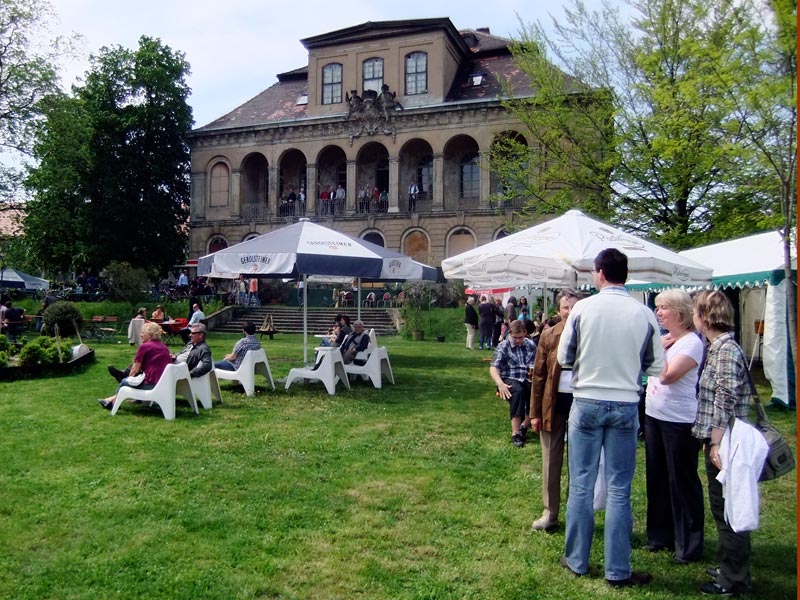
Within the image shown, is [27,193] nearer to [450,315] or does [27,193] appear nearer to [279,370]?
[450,315]

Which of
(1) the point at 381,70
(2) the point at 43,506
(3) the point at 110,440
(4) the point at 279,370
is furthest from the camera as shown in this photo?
(1) the point at 381,70

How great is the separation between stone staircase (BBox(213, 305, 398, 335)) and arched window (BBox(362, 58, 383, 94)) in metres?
14.1

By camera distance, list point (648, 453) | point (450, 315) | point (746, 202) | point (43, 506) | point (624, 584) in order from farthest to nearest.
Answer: point (450, 315) < point (746, 202) < point (43, 506) < point (648, 453) < point (624, 584)

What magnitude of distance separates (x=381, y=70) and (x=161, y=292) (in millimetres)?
17191

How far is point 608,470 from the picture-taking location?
13.0ft

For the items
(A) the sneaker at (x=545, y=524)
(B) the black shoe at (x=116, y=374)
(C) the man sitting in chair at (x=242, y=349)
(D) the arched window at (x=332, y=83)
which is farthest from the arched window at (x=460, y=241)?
(A) the sneaker at (x=545, y=524)

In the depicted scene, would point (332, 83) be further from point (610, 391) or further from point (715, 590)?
point (715, 590)

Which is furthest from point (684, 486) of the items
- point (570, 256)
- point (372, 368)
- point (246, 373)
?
point (372, 368)

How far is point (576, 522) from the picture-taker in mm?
4074

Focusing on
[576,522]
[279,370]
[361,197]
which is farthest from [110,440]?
[361,197]

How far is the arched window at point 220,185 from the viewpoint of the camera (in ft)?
129

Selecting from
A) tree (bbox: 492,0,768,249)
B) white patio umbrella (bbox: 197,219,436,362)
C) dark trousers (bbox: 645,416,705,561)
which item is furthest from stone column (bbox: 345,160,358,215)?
dark trousers (bbox: 645,416,705,561)

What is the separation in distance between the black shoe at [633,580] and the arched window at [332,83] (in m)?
36.3

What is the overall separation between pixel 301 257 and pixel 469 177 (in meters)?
27.4
